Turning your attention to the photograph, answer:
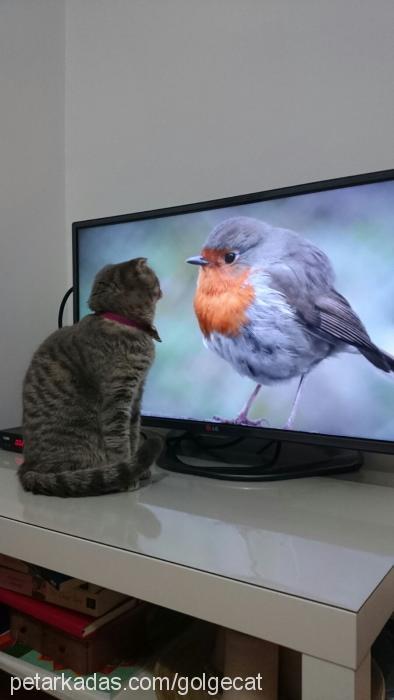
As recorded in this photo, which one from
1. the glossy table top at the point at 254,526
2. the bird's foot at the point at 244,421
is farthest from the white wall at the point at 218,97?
the glossy table top at the point at 254,526

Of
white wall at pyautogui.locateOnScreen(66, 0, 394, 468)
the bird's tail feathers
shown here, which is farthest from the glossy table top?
white wall at pyautogui.locateOnScreen(66, 0, 394, 468)

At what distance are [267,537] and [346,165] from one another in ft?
2.57

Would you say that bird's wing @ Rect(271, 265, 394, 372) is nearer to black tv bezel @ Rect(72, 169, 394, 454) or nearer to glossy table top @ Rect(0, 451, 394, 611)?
black tv bezel @ Rect(72, 169, 394, 454)

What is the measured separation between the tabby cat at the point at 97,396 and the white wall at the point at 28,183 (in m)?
0.50

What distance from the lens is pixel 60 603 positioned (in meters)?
0.86

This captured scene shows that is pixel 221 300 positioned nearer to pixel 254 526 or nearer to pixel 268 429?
pixel 268 429

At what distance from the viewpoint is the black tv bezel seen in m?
0.89

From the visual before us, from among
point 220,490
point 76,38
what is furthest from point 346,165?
point 76,38

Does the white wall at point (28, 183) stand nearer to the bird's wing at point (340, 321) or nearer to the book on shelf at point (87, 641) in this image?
the book on shelf at point (87, 641)

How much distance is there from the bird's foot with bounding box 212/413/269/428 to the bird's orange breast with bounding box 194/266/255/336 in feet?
0.55

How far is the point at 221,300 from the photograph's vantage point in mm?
1044

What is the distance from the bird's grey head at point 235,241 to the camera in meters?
1.01

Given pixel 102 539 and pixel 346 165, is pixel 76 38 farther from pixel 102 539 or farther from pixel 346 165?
pixel 102 539

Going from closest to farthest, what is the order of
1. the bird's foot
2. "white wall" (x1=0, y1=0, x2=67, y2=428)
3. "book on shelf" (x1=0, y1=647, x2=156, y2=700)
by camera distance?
"book on shelf" (x1=0, y1=647, x2=156, y2=700), the bird's foot, "white wall" (x1=0, y1=0, x2=67, y2=428)
